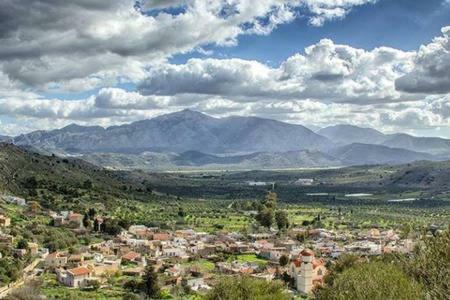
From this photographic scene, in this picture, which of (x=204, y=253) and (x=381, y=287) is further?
(x=204, y=253)

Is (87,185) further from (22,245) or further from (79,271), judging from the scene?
(79,271)

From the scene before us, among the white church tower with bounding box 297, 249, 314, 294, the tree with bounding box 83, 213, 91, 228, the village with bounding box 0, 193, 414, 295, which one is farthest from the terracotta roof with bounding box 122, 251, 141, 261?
the white church tower with bounding box 297, 249, 314, 294

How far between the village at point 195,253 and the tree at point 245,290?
24.9 meters

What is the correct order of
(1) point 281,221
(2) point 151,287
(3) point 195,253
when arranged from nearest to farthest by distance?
1. (2) point 151,287
2. (3) point 195,253
3. (1) point 281,221

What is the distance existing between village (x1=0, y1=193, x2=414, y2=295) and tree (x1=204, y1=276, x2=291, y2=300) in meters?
24.9

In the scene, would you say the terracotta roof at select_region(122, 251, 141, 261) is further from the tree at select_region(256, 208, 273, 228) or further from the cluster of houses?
the tree at select_region(256, 208, 273, 228)

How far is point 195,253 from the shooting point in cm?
9162

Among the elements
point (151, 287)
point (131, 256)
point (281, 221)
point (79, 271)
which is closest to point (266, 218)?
point (281, 221)

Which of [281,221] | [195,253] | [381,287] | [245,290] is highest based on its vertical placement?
[381,287]

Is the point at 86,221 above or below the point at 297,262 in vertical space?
above

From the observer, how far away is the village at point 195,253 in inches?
2817

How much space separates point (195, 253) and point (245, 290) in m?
53.7

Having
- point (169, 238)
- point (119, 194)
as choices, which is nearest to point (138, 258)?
point (169, 238)

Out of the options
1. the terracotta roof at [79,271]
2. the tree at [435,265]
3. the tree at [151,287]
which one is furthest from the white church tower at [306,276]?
the tree at [435,265]
